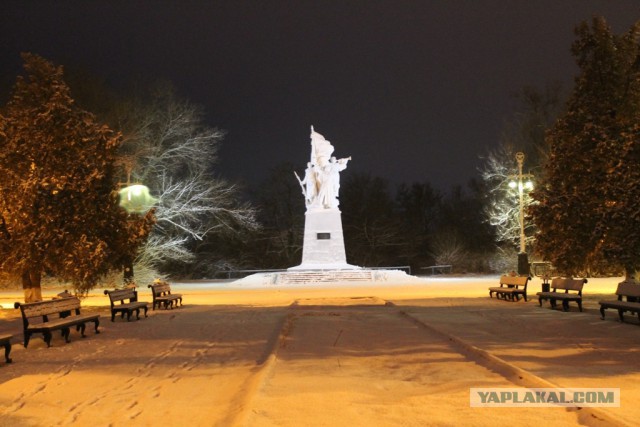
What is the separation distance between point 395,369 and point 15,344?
6.97 metres

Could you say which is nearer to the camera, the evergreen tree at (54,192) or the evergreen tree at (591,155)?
the evergreen tree at (54,192)

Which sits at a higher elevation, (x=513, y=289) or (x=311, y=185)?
(x=311, y=185)

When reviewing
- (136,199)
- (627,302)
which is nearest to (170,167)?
(136,199)

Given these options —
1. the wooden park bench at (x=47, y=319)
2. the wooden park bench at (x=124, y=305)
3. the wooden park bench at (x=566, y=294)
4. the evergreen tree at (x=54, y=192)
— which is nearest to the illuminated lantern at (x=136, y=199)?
the evergreen tree at (x=54, y=192)

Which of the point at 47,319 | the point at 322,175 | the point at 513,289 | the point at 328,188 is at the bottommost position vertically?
the point at 47,319

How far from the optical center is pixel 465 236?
5281 centimetres

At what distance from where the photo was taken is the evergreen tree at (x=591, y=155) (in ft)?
49.5

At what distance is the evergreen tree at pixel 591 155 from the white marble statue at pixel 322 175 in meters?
17.3

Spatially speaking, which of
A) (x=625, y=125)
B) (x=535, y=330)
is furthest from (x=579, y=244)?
(x=535, y=330)

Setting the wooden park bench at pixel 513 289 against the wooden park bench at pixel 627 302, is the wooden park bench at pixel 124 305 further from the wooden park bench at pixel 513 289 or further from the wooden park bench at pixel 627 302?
the wooden park bench at pixel 627 302

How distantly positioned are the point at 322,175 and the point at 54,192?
67.2 ft

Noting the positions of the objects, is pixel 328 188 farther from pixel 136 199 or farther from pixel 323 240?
pixel 136 199

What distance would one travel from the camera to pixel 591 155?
1623cm

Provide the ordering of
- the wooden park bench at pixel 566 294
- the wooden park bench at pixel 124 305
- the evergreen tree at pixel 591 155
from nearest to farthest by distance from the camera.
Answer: the wooden park bench at pixel 124 305
the wooden park bench at pixel 566 294
the evergreen tree at pixel 591 155
